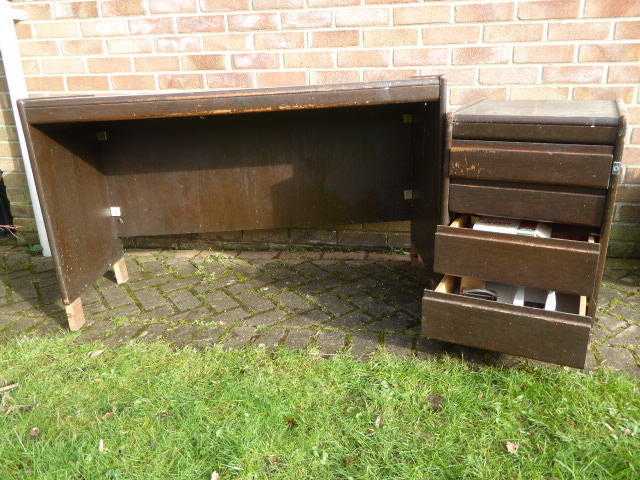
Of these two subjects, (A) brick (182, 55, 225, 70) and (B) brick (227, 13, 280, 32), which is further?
(A) brick (182, 55, 225, 70)

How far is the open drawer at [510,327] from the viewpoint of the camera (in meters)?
1.93

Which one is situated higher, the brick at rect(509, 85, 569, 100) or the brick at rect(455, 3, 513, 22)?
the brick at rect(455, 3, 513, 22)

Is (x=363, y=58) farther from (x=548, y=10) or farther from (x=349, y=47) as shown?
(x=548, y=10)

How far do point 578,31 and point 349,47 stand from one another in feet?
4.35

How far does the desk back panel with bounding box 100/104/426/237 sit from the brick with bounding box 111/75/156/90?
0.53m

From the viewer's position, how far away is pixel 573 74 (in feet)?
9.87

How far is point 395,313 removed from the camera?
9.16ft

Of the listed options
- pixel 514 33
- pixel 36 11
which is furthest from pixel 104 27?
pixel 514 33

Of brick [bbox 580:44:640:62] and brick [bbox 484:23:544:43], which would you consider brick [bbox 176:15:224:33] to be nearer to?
brick [bbox 484:23:544:43]

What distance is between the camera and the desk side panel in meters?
2.52

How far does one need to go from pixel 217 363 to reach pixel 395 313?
1007 millimetres

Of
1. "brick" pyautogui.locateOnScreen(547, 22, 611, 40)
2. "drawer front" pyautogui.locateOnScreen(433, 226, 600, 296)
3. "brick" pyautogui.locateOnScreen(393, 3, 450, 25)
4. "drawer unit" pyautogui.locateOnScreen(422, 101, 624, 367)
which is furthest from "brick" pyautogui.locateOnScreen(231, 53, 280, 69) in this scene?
"drawer front" pyautogui.locateOnScreen(433, 226, 600, 296)

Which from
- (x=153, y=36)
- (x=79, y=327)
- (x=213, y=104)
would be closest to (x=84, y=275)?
(x=79, y=327)

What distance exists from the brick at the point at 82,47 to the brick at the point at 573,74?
2850mm
